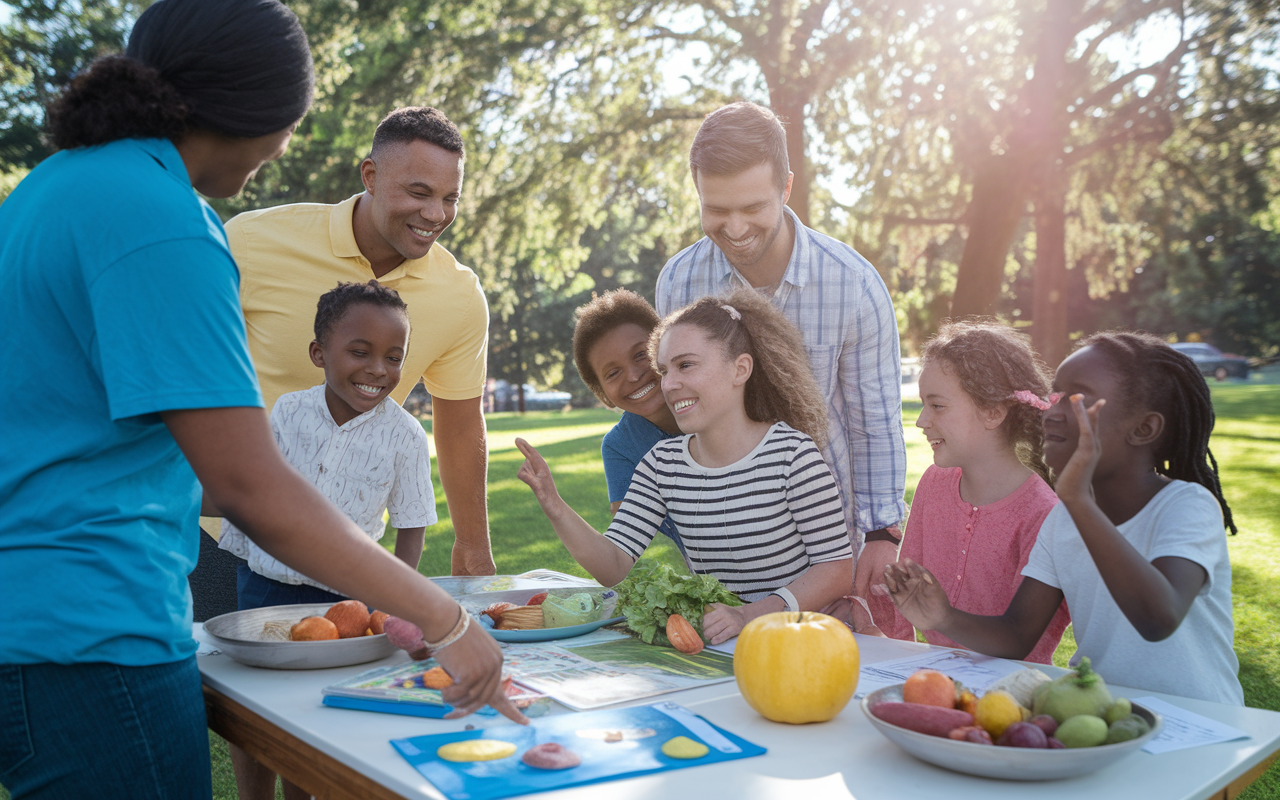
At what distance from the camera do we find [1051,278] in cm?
1557

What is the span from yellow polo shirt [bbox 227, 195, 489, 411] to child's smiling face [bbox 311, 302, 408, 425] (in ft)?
1.43

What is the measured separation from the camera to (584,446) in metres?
19.5

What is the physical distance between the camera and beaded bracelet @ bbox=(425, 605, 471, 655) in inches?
63.7

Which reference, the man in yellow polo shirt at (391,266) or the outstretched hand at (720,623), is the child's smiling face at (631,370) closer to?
the man in yellow polo shirt at (391,266)

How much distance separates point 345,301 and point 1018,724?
242cm

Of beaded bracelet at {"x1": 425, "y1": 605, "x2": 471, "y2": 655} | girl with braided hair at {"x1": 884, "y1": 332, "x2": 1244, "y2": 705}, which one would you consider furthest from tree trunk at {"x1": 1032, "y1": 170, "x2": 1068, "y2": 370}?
beaded bracelet at {"x1": 425, "y1": 605, "x2": 471, "y2": 655}

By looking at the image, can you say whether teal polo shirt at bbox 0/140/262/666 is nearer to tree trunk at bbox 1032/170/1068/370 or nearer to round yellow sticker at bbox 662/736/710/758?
round yellow sticker at bbox 662/736/710/758

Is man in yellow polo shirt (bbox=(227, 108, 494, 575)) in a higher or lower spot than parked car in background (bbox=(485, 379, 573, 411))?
higher

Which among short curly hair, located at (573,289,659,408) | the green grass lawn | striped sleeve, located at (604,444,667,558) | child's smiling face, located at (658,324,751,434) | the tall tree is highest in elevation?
the tall tree

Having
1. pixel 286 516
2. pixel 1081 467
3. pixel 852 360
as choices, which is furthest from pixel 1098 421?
pixel 286 516

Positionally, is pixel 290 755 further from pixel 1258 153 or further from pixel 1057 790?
pixel 1258 153

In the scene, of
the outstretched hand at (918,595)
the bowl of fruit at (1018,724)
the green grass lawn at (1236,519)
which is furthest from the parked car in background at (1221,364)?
the bowl of fruit at (1018,724)

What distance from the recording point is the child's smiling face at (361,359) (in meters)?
3.07

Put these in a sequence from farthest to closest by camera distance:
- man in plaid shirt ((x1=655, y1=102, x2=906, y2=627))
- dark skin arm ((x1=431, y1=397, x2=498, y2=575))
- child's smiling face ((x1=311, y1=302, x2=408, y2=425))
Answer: dark skin arm ((x1=431, y1=397, x2=498, y2=575)) → man in plaid shirt ((x1=655, y1=102, x2=906, y2=627)) → child's smiling face ((x1=311, y1=302, x2=408, y2=425))
